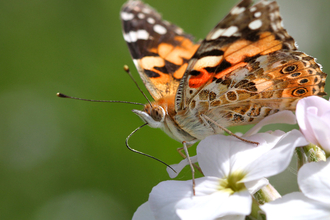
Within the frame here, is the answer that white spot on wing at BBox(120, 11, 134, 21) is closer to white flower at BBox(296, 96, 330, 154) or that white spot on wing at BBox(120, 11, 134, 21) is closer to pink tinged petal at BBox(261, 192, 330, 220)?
white flower at BBox(296, 96, 330, 154)

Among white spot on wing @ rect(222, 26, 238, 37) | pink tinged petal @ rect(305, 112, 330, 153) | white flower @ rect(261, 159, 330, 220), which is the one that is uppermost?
white spot on wing @ rect(222, 26, 238, 37)

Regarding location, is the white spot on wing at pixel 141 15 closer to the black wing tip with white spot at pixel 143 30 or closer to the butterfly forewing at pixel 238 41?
the black wing tip with white spot at pixel 143 30

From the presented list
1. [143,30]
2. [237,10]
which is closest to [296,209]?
[237,10]

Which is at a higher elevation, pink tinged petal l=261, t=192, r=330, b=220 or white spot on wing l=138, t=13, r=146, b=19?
white spot on wing l=138, t=13, r=146, b=19

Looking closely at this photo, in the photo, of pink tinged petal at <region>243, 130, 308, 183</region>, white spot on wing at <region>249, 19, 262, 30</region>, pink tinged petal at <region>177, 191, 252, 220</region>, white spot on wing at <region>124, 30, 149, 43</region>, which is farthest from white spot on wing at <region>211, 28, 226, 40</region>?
white spot on wing at <region>124, 30, 149, 43</region>

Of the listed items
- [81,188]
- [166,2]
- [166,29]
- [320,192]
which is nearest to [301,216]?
[320,192]

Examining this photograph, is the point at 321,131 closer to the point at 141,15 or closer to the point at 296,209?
the point at 296,209

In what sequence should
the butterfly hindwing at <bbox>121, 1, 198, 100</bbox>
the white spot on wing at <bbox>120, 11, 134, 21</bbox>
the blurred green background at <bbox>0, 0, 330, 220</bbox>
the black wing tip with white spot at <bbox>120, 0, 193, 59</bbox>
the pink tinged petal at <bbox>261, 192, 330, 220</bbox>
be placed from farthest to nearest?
the blurred green background at <bbox>0, 0, 330, 220</bbox>
the white spot on wing at <bbox>120, 11, 134, 21</bbox>
the black wing tip with white spot at <bbox>120, 0, 193, 59</bbox>
the butterfly hindwing at <bbox>121, 1, 198, 100</bbox>
the pink tinged petal at <bbox>261, 192, 330, 220</bbox>
